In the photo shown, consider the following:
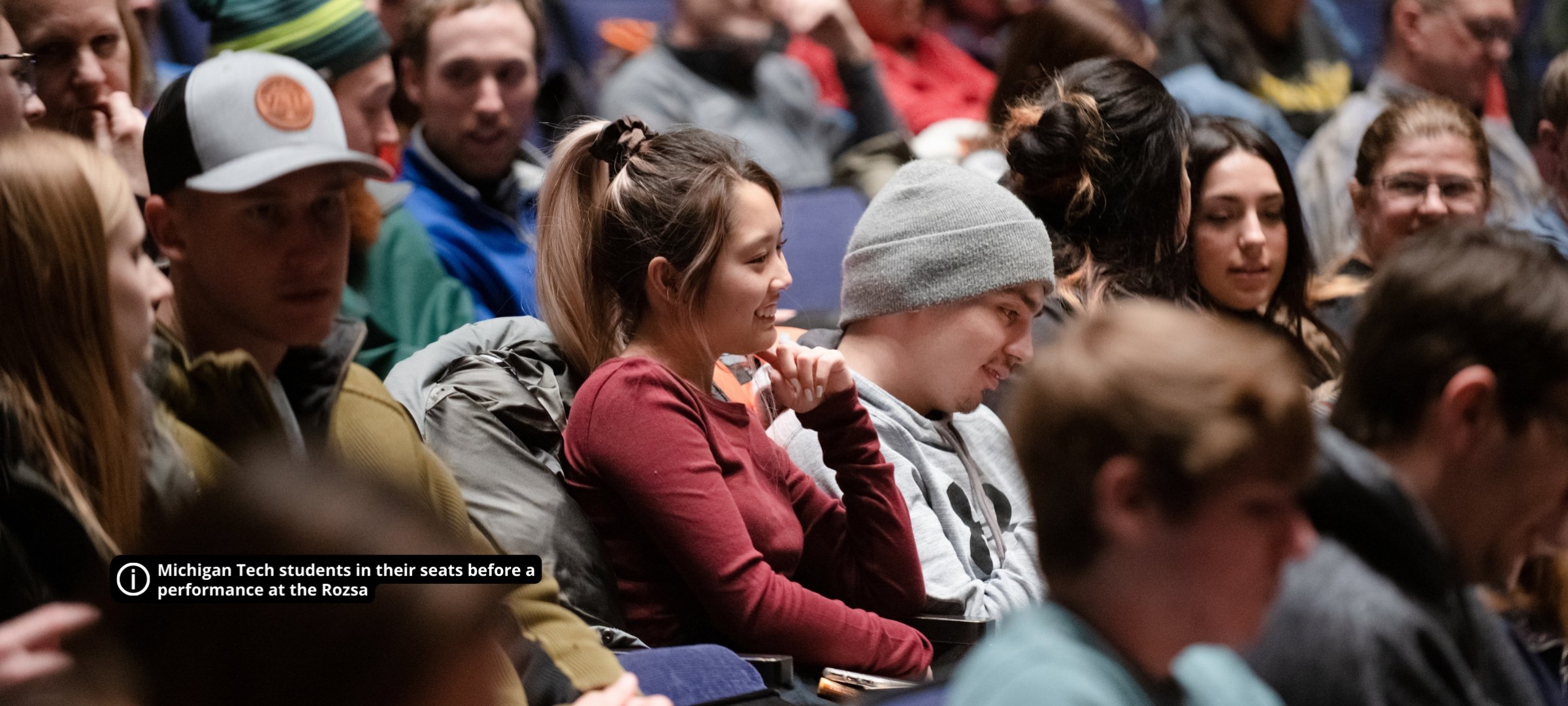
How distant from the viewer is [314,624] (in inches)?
35.3

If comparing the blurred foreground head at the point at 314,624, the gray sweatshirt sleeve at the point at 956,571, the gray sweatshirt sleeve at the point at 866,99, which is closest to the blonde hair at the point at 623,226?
the gray sweatshirt sleeve at the point at 956,571

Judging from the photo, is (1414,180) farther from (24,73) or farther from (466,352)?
(24,73)

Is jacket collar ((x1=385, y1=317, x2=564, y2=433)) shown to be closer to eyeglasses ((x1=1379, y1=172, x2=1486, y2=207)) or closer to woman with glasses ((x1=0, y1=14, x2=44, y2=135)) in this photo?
woman with glasses ((x1=0, y1=14, x2=44, y2=135))

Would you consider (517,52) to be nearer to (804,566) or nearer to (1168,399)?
(804,566)

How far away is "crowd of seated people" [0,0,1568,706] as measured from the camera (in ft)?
3.68

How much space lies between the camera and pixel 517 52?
3480 millimetres

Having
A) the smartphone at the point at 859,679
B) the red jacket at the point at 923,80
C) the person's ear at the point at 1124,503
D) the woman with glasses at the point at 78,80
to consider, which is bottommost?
the red jacket at the point at 923,80

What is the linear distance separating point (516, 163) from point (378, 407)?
1639 millimetres

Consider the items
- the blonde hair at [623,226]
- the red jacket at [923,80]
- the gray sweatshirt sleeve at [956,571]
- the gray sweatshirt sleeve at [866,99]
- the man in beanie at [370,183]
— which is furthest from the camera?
the red jacket at [923,80]

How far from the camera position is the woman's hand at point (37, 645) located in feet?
3.75

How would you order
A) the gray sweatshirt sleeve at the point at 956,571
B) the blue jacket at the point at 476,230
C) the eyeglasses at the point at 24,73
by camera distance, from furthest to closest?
the blue jacket at the point at 476,230 < the gray sweatshirt sleeve at the point at 956,571 < the eyeglasses at the point at 24,73

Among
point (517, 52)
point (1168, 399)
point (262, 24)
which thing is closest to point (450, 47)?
point (517, 52)

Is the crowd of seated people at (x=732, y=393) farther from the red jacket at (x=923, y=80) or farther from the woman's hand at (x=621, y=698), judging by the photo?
the red jacket at (x=923, y=80)

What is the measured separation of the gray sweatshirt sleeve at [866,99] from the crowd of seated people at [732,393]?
774 millimetres
